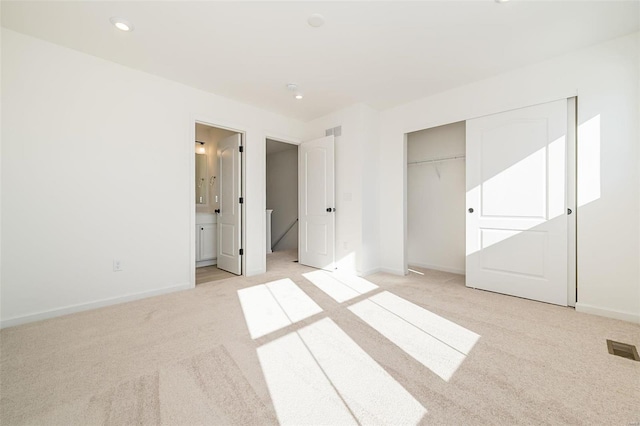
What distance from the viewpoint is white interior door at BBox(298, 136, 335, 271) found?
437 centimetres

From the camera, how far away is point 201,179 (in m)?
5.32

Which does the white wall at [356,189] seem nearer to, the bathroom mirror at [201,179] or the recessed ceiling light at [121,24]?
the bathroom mirror at [201,179]

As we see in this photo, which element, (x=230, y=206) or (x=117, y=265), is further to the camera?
(x=230, y=206)

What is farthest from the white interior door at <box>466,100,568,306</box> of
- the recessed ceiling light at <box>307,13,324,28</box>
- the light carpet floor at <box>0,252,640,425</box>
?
the recessed ceiling light at <box>307,13,324,28</box>

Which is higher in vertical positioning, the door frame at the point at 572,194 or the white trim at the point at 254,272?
the door frame at the point at 572,194

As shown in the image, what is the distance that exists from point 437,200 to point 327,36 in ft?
10.3

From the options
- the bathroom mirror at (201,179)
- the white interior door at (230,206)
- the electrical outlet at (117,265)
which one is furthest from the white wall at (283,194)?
the electrical outlet at (117,265)

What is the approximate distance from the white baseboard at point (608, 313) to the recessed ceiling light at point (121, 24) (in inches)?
196

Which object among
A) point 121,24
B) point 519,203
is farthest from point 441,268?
point 121,24

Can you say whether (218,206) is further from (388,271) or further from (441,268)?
(441,268)

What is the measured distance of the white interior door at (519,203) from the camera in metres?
2.87

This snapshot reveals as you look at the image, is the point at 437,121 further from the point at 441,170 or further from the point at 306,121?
the point at 306,121

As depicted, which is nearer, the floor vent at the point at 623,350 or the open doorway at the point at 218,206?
the floor vent at the point at 623,350

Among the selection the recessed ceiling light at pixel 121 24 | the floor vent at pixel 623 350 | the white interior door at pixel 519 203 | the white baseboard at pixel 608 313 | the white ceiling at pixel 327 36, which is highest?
the white ceiling at pixel 327 36
